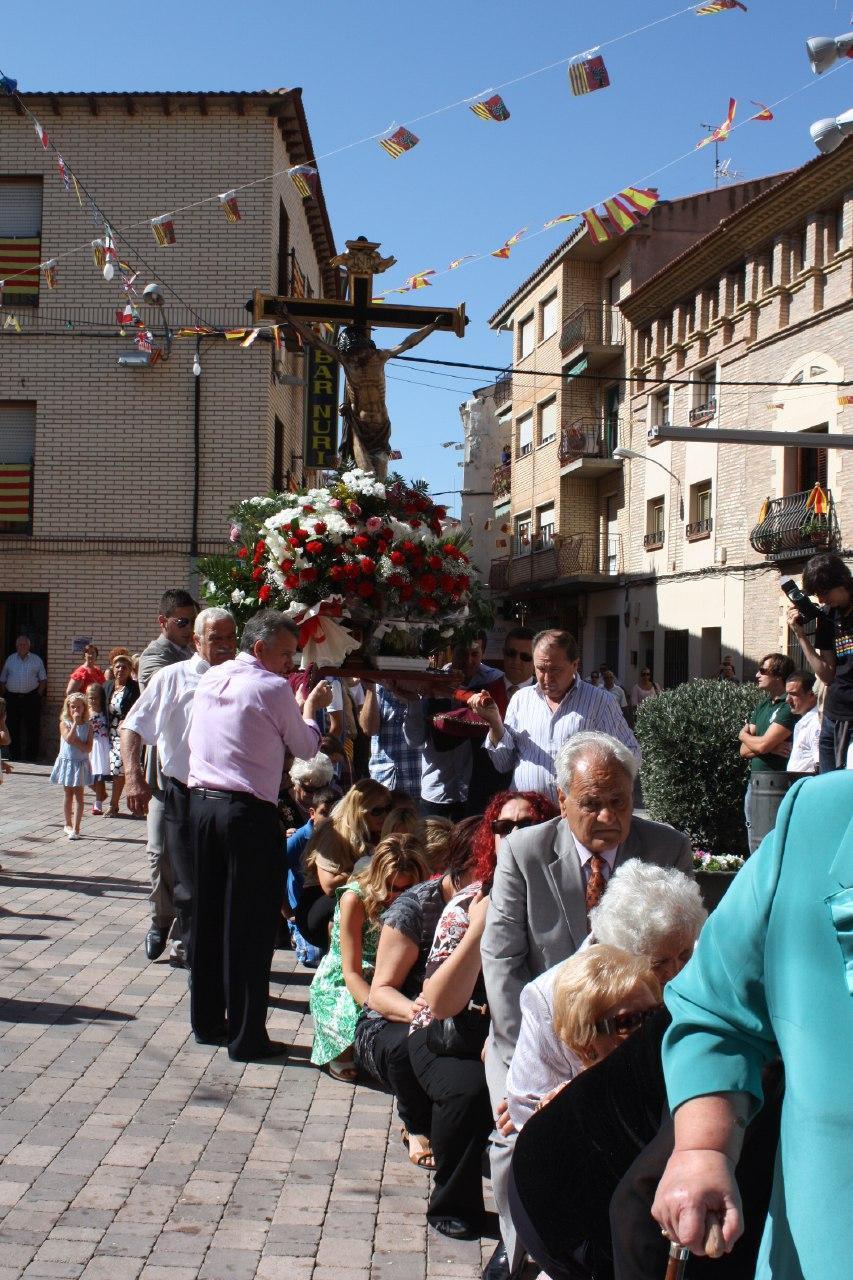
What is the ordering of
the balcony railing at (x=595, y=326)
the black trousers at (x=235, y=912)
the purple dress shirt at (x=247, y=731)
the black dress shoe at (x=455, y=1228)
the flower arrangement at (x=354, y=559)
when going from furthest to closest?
the balcony railing at (x=595, y=326) → the flower arrangement at (x=354, y=559) → the purple dress shirt at (x=247, y=731) → the black trousers at (x=235, y=912) → the black dress shoe at (x=455, y=1228)

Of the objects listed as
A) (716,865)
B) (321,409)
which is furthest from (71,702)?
(321,409)

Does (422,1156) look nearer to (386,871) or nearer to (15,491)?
(386,871)

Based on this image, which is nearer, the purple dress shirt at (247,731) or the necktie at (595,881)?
the necktie at (595,881)

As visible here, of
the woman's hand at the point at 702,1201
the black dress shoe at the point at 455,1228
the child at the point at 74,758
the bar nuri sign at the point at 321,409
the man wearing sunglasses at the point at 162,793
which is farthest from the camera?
the bar nuri sign at the point at 321,409

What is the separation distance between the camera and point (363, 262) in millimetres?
8555

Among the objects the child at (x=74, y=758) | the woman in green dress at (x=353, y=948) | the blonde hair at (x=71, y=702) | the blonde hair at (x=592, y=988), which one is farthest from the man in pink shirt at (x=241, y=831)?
the blonde hair at (x=71, y=702)

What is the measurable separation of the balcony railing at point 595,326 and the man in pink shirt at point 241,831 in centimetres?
3468

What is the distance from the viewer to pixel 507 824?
466cm

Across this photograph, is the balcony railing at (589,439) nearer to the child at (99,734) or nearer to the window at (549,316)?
the window at (549,316)

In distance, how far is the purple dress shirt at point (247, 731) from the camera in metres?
6.28

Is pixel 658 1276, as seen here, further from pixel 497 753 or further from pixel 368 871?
pixel 497 753

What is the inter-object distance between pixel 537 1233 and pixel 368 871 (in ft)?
10.5

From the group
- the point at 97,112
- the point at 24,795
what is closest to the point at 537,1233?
the point at 24,795

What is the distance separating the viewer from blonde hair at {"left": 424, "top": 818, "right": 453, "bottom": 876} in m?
6.03
